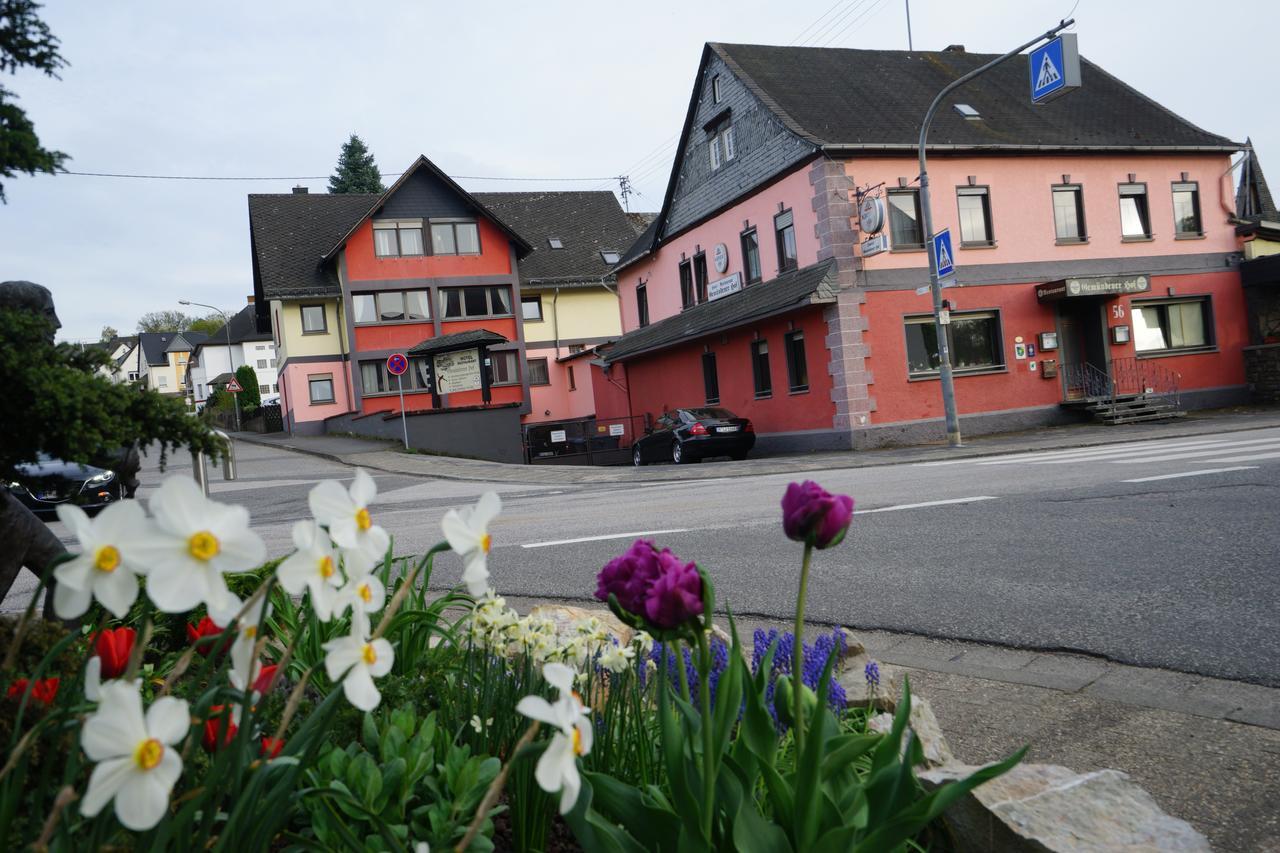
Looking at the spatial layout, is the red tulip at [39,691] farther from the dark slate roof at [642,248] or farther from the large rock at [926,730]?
the dark slate roof at [642,248]

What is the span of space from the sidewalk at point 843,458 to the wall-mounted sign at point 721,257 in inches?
304

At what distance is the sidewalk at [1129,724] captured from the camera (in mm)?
2709

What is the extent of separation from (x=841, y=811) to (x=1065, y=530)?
6650 mm

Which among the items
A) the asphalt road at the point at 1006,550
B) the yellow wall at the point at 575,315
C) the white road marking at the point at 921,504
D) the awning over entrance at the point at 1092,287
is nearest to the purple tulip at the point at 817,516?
the asphalt road at the point at 1006,550

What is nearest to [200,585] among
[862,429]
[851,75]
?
[862,429]

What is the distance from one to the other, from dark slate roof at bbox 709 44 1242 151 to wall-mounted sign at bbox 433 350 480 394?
36.7ft

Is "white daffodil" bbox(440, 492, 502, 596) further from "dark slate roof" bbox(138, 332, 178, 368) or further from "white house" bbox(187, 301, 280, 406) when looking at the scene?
"dark slate roof" bbox(138, 332, 178, 368)

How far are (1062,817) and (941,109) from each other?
2680 cm

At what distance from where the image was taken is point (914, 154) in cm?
2408

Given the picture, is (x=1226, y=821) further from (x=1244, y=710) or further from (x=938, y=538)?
(x=938, y=538)

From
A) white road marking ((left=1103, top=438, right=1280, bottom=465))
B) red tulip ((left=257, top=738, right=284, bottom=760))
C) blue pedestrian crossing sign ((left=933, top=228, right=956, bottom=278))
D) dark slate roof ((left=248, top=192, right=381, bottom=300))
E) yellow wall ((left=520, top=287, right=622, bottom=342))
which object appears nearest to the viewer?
red tulip ((left=257, top=738, right=284, bottom=760))

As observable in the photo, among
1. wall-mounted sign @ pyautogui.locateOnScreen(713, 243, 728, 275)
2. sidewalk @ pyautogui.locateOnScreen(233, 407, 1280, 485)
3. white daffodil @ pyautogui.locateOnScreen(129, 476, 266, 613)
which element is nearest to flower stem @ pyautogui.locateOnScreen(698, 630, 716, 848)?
white daffodil @ pyautogui.locateOnScreen(129, 476, 266, 613)

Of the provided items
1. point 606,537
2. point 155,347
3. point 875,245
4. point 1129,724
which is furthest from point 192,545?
point 155,347

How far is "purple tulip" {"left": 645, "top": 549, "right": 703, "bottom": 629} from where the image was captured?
1415 millimetres
